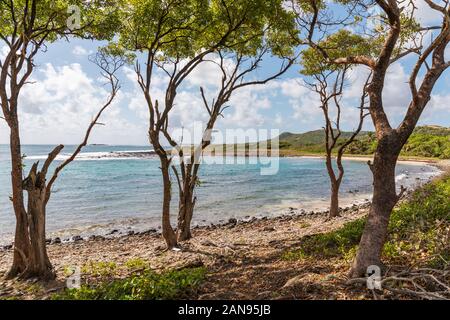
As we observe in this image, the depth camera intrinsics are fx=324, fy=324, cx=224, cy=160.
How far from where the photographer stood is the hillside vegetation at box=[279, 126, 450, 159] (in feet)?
235

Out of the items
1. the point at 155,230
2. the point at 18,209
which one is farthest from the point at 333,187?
the point at 18,209

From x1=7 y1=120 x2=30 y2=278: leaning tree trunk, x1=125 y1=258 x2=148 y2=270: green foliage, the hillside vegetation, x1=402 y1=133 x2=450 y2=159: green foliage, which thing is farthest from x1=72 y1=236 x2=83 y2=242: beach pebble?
x1=402 y1=133 x2=450 y2=159: green foliage

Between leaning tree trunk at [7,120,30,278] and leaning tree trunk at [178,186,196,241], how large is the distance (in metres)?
5.35

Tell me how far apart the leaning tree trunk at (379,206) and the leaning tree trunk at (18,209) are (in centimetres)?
855

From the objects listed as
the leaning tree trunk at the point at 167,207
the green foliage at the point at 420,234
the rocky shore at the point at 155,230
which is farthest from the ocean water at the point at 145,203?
the green foliage at the point at 420,234

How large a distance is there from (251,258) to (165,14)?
26.4 feet

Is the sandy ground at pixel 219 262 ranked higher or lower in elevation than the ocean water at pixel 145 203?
higher

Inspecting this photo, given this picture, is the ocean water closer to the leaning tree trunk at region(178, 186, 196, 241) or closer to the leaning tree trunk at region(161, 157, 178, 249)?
the leaning tree trunk at region(178, 186, 196, 241)

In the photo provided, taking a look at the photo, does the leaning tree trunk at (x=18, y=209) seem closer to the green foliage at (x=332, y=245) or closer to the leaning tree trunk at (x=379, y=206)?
the green foliage at (x=332, y=245)

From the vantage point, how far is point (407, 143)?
Result: 78688 mm

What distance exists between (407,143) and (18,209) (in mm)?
86063

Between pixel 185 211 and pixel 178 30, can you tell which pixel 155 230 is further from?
pixel 178 30

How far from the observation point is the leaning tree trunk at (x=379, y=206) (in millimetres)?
6025
